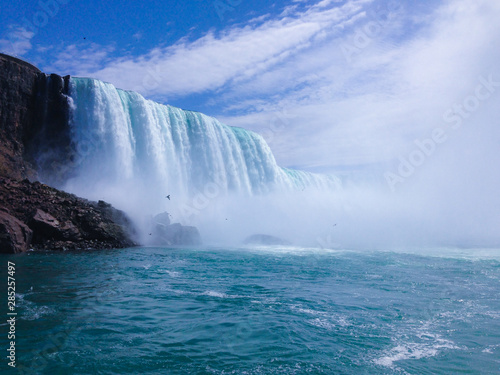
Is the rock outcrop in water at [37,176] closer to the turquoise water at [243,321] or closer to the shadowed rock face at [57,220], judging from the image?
the shadowed rock face at [57,220]

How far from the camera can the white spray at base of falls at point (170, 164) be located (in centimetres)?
2477

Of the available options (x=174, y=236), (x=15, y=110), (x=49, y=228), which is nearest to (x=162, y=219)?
(x=174, y=236)

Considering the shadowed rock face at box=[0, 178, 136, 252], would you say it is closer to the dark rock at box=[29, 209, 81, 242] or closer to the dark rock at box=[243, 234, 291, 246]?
the dark rock at box=[29, 209, 81, 242]

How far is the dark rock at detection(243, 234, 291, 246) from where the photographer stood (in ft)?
87.2

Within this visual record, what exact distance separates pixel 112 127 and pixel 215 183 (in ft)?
36.6

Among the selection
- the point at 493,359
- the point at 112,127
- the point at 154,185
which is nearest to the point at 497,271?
the point at 493,359

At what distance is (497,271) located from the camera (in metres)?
15.3

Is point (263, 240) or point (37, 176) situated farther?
point (263, 240)

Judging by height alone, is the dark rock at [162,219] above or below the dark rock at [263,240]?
above

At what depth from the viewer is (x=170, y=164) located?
29438mm

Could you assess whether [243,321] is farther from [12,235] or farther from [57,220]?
[57,220]

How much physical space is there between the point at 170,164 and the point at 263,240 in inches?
A: 399

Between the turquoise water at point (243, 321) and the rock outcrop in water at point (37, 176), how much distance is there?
8.28ft

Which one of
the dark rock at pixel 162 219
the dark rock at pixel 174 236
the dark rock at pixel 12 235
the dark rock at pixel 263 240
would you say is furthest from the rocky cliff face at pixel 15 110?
the dark rock at pixel 263 240
